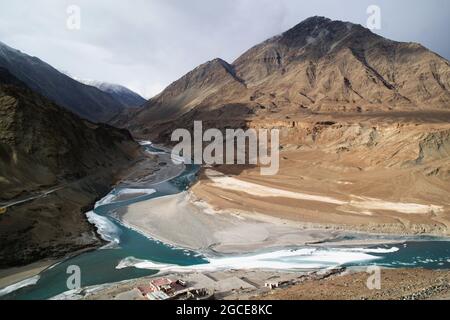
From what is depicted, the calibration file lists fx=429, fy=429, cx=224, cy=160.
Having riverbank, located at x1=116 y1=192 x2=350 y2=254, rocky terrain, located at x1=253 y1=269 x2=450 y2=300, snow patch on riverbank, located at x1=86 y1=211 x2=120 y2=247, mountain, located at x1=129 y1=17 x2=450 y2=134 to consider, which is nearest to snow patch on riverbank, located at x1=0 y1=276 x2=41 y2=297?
snow patch on riverbank, located at x1=86 y1=211 x2=120 y2=247

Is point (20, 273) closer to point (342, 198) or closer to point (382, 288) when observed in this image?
point (382, 288)

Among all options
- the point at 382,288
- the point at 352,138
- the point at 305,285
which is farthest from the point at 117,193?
the point at 352,138

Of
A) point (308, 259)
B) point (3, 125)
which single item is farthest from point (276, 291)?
point (3, 125)

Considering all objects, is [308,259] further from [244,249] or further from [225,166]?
[225,166]

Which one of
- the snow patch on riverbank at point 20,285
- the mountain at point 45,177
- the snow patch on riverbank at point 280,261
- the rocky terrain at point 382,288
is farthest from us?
the mountain at point 45,177

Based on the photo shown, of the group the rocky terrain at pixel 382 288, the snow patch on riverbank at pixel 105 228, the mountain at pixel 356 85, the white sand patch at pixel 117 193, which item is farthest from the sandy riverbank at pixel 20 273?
the mountain at pixel 356 85

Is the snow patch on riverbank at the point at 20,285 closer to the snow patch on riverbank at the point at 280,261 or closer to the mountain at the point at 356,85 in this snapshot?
the snow patch on riverbank at the point at 280,261

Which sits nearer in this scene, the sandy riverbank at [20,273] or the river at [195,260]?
the sandy riverbank at [20,273]

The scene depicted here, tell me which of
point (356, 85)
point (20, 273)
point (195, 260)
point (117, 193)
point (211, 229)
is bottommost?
point (195, 260)

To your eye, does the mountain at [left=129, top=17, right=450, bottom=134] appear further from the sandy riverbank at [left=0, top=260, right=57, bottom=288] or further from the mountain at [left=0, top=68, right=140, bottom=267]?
the sandy riverbank at [left=0, top=260, right=57, bottom=288]
